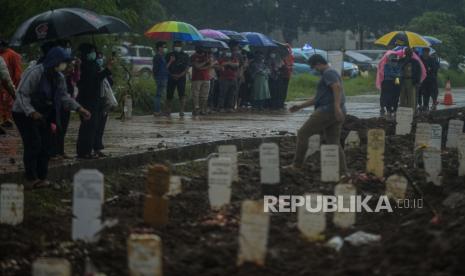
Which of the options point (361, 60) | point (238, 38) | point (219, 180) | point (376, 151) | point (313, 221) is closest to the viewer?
point (313, 221)

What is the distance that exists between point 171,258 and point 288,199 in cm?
376

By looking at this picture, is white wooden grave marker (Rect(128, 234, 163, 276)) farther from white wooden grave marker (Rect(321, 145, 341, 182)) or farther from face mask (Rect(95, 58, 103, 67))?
face mask (Rect(95, 58, 103, 67))

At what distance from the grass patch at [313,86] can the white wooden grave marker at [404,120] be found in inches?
617

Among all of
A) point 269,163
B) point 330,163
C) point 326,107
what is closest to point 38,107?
point 269,163

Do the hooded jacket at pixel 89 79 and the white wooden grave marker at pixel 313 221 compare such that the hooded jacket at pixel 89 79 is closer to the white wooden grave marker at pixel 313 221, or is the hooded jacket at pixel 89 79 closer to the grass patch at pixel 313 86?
the white wooden grave marker at pixel 313 221

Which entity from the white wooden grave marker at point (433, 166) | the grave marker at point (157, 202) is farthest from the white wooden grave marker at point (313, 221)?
the white wooden grave marker at point (433, 166)

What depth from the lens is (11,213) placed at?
32.0 feet

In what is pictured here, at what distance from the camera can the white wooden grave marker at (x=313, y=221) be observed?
9.05 m

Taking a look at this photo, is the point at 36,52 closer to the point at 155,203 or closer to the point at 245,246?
the point at 155,203

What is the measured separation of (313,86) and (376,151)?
27784 millimetres

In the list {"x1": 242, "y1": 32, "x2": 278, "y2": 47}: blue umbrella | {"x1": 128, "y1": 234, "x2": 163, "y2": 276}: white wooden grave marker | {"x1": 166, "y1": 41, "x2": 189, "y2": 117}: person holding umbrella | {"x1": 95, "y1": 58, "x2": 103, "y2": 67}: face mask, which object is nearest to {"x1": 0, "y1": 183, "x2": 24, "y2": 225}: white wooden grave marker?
{"x1": 128, "y1": 234, "x2": 163, "y2": 276}: white wooden grave marker

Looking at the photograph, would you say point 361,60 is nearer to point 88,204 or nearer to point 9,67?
point 9,67

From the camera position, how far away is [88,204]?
8711 millimetres

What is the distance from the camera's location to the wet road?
50.1 feet
